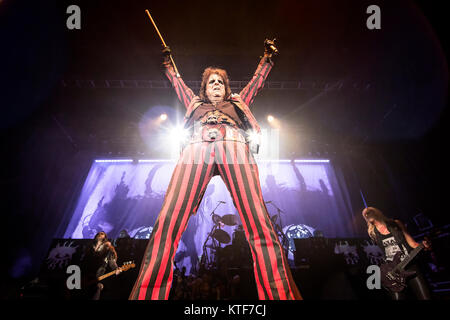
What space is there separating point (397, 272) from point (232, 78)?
6.57 m

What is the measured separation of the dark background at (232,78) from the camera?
188 inches

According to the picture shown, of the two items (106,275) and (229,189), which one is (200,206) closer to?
(106,275)

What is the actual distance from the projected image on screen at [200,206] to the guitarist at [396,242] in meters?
4.13

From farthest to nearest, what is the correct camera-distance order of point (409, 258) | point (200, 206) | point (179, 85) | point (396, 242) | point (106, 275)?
point (200, 206)
point (106, 275)
point (396, 242)
point (409, 258)
point (179, 85)

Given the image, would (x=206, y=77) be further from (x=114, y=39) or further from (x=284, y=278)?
(x=114, y=39)

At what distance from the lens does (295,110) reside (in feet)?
28.5

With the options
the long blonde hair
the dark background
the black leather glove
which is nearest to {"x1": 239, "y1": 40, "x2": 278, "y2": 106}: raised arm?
the black leather glove

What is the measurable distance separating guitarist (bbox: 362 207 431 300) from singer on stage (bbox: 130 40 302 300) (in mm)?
3645

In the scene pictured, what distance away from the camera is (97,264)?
4.90 m

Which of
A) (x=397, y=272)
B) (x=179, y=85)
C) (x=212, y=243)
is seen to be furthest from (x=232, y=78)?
(x=397, y=272)

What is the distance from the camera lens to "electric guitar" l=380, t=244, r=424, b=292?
334 centimetres

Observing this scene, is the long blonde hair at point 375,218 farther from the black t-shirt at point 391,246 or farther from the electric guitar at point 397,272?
the electric guitar at point 397,272

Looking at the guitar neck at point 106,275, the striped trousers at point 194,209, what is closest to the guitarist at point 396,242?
the striped trousers at point 194,209

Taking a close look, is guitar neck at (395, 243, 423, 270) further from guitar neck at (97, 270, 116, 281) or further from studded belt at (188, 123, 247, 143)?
guitar neck at (97, 270, 116, 281)
